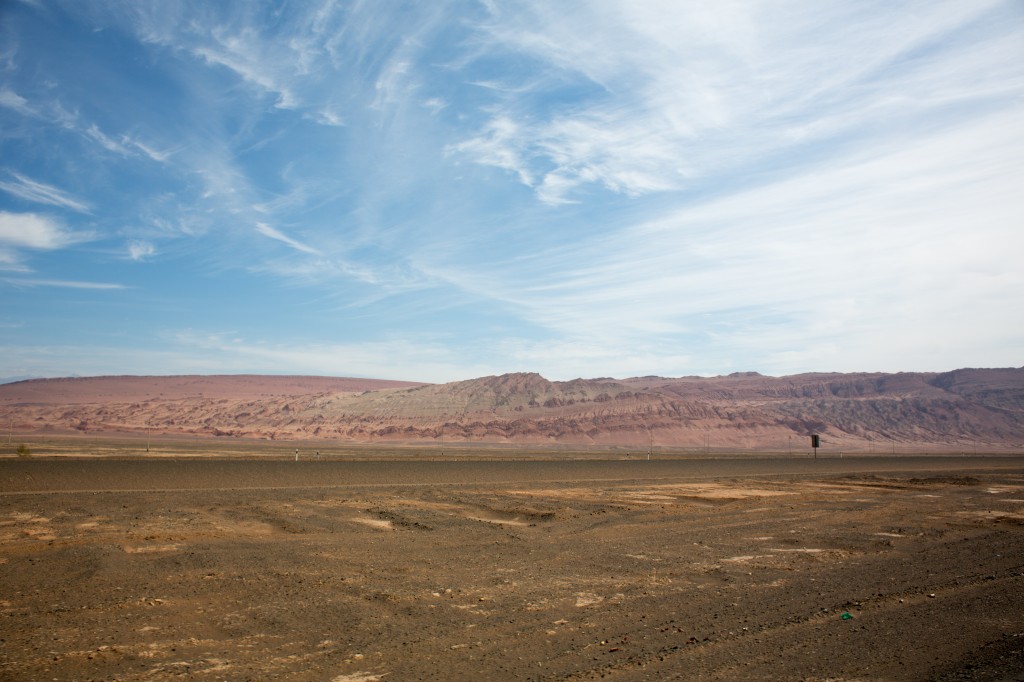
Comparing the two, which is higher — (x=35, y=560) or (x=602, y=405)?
(x=602, y=405)

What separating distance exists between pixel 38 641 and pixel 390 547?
7123mm

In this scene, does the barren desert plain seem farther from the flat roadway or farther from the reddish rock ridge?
the reddish rock ridge

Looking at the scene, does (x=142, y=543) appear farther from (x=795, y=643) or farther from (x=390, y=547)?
(x=795, y=643)

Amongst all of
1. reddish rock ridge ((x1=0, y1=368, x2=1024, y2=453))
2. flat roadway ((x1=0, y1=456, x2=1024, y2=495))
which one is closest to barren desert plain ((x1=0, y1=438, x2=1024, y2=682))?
flat roadway ((x1=0, y1=456, x2=1024, y2=495))

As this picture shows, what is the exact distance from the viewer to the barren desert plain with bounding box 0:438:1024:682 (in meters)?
7.32

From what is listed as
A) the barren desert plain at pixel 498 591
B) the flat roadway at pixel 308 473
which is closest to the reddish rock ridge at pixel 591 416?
the flat roadway at pixel 308 473

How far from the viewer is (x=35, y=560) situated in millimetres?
11625

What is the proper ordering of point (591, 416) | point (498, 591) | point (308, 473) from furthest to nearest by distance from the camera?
point (591, 416), point (308, 473), point (498, 591)

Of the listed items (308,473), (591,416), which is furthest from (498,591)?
(591,416)

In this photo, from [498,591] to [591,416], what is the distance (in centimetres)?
10460

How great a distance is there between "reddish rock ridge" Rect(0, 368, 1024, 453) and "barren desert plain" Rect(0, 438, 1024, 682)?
8565cm

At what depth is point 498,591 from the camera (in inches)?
414

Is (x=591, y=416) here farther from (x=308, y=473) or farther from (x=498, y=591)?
(x=498, y=591)

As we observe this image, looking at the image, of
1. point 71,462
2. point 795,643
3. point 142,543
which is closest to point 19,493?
point 71,462
